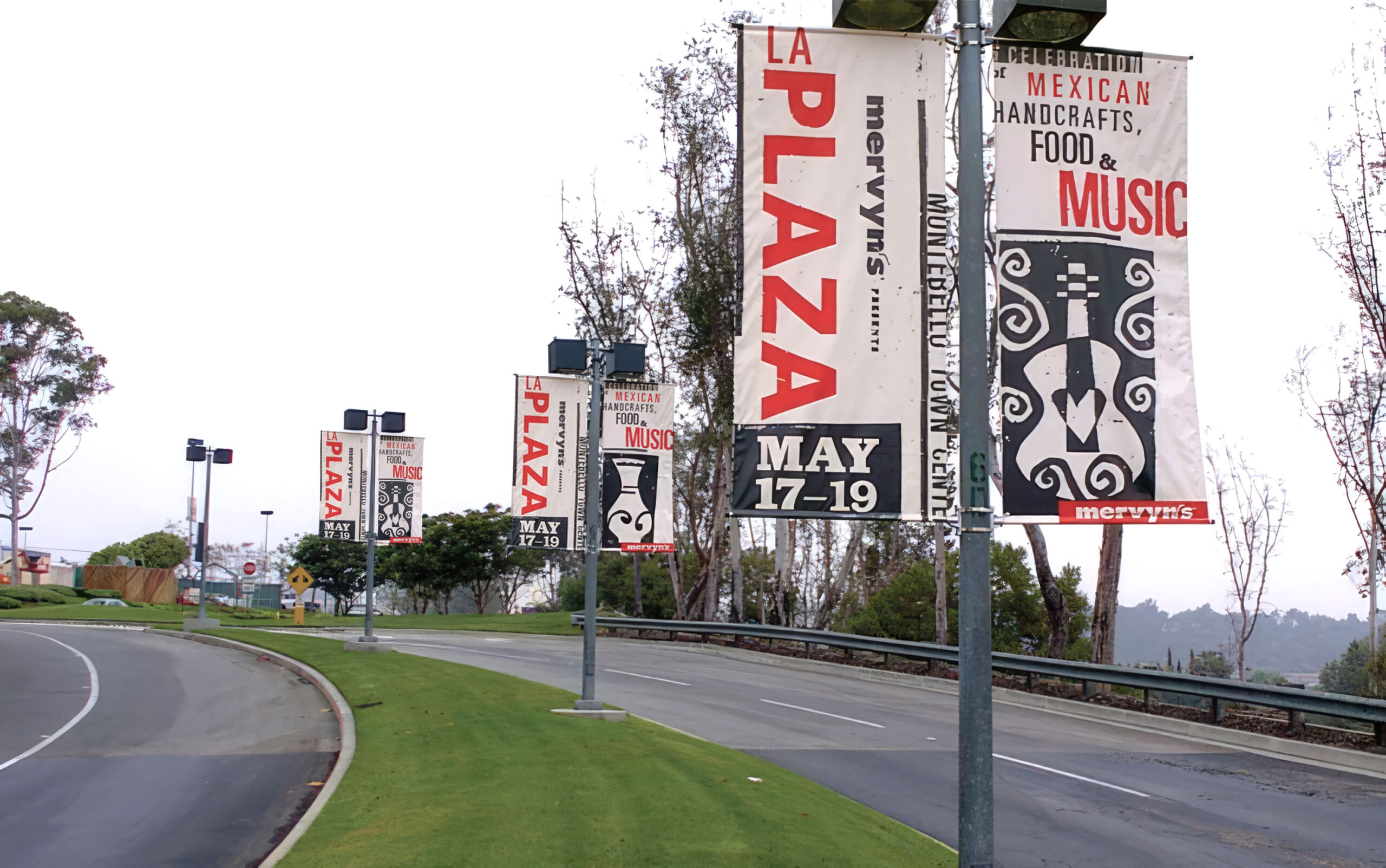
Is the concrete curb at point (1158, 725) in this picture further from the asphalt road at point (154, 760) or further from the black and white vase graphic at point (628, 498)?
the asphalt road at point (154, 760)

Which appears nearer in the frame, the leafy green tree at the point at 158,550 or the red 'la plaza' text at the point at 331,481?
the red 'la plaza' text at the point at 331,481

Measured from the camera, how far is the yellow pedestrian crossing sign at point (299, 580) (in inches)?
1390

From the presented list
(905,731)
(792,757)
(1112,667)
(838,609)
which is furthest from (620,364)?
(838,609)

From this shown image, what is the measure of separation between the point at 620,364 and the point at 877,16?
1087 centimetres

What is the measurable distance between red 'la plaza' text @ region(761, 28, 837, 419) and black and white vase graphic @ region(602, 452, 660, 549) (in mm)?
11138

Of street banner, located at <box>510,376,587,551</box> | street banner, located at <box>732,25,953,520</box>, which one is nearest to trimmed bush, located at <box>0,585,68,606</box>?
street banner, located at <box>510,376,587,551</box>

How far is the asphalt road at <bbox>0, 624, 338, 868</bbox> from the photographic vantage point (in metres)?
10.2

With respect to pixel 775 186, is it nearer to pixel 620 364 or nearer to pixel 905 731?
pixel 620 364

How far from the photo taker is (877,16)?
19.6 feet

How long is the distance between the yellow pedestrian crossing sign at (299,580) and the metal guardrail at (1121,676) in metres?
12.4

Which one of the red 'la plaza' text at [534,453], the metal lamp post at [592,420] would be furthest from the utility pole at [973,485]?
the red 'la plaza' text at [534,453]

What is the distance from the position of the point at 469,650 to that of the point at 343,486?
335 inches

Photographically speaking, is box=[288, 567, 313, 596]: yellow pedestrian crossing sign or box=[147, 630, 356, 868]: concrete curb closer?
box=[147, 630, 356, 868]: concrete curb

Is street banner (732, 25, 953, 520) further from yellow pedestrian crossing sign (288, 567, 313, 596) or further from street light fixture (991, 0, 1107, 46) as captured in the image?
yellow pedestrian crossing sign (288, 567, 313, 596)
